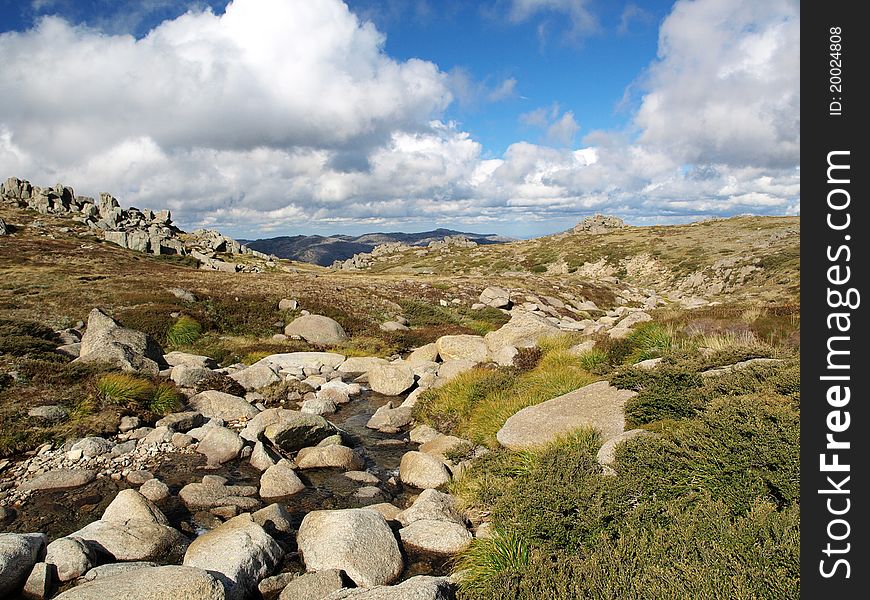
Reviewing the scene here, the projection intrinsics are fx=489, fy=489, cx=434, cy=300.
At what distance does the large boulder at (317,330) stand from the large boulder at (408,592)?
77.6ft

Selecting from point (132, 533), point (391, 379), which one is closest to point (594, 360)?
point (391, 379)

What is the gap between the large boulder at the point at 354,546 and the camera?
7.62 meters

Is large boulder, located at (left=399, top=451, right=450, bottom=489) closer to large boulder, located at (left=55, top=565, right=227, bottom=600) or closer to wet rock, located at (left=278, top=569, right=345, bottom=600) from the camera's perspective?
wet rock, located at (left=278, top=569, right=345, bottom=600)

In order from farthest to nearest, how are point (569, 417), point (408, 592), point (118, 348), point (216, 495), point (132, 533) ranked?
point (118, 348) < point (569, 417) < point (216, 495) < point (132, 533) < point (408, 592)

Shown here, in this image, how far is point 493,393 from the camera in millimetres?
15352

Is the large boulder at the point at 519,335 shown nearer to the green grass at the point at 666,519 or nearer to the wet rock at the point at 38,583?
the green grass at the point at 666,519

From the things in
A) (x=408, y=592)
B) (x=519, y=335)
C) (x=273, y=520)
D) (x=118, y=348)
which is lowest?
(x=273, y=520)

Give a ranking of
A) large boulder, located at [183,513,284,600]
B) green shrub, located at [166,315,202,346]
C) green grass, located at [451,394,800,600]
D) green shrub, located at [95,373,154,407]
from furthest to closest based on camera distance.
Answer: green shrub, located at [166,315,202,346]
green shrub, located at [95,373,154,407]
large boulder, located at [183,513,284,600]
green grass, located at [451,394,800,600]

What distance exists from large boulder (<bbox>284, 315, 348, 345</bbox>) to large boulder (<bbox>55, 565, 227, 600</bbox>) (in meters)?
22.9

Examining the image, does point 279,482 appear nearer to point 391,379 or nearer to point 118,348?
point 391,379

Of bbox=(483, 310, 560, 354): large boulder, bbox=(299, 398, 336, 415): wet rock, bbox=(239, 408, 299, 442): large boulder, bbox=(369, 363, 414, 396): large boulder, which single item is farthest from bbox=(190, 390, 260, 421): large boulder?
bbox=(483, 310, 560, 354): large boulder

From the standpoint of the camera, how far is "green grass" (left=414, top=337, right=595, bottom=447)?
13.4 m
